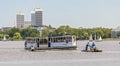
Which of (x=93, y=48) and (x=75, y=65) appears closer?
(x=75, y=65)

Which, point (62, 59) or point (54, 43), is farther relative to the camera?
point (54, 43)

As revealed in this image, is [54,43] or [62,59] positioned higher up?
[54,43]

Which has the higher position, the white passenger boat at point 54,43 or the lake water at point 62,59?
the white passenger boat at point 54,43

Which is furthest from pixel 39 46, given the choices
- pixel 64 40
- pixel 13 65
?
pixel 13 65

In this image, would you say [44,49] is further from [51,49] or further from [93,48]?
[93,48]

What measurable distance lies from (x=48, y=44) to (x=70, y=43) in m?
6.02

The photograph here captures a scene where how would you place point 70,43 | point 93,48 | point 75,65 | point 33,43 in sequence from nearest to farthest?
point 75,65, point 93,48, point 70,43, point 33,43

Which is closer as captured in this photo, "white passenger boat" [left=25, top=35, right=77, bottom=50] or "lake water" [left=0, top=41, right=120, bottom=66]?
"lake water" [left=0, top=41, right=120, bottom=66]

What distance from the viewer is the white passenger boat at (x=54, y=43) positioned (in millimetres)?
85062

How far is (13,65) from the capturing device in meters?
50.3

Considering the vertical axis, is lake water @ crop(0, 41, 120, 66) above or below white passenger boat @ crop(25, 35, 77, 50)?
below

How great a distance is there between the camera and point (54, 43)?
286 ft

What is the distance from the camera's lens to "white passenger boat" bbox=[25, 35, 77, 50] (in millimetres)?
85062

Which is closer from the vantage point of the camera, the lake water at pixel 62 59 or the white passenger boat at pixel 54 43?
the lake water at pixel 62 59
